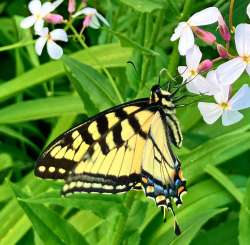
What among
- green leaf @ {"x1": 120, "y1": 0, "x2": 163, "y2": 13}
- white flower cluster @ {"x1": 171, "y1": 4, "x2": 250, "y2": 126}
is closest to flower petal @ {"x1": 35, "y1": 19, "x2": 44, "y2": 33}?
green leaf @ {"x1": 120, "y1": 0, "x2": 163, "y2": 13}

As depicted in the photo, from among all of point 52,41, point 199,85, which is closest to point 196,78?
point 199,85

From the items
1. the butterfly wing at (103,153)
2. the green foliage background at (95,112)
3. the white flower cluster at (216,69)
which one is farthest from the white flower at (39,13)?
the white flower cluster at (216,69)

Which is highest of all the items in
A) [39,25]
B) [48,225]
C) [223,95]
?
[39,25]

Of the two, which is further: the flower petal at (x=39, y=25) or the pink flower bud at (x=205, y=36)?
the flower petal at (x=39, y=25)

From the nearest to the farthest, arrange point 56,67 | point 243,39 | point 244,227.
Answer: point 243,39, point 244,227, point 56,67

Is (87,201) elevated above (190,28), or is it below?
below

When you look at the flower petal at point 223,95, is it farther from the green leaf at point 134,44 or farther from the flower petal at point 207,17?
the green leaf at point 134,44

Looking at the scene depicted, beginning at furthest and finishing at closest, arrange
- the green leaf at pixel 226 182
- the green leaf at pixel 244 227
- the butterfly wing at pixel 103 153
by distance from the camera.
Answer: the green leaf at pixel 226 182
the green leaf at pixel 244 227
the butterfly wing at pixel 103 153

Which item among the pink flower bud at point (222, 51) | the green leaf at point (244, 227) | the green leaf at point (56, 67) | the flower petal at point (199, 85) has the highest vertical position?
the pink flower bud at point (222, 51)

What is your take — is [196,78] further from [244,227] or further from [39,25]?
[39,25]
